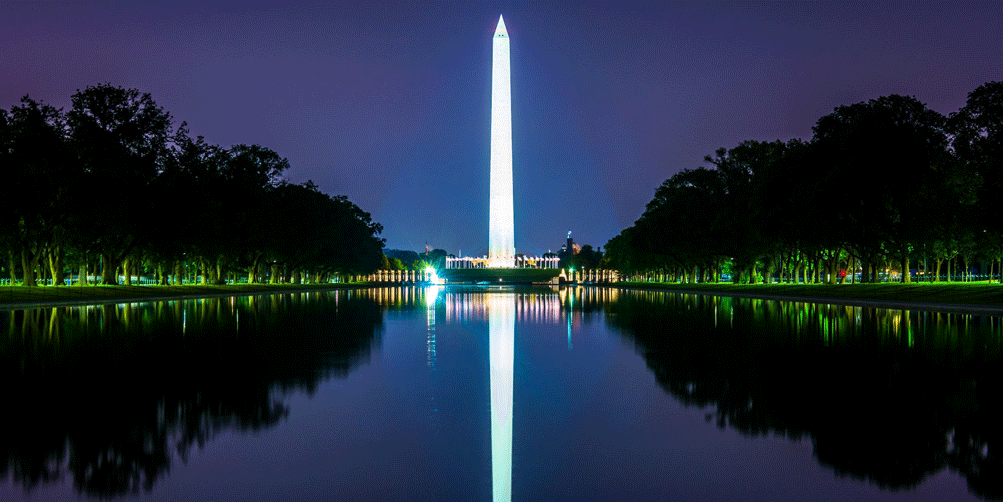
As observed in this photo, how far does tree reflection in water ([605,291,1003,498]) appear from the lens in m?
7.32

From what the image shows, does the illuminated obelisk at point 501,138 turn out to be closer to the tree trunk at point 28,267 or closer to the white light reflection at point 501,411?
the tree trunk at point 28,267

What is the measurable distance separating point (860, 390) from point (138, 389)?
935 centimetres

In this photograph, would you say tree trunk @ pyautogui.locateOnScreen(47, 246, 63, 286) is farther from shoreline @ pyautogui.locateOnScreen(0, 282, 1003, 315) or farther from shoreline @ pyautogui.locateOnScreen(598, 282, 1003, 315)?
shoreline @ pyautogui.locateOnScreen(598, 282, 1003, 315)

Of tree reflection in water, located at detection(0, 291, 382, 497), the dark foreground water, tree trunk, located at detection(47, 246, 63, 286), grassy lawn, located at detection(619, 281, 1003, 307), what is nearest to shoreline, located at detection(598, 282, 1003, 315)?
grassy lawn, located at detection(619, 281, 1003, 307)

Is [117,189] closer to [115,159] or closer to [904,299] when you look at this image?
[115,159]

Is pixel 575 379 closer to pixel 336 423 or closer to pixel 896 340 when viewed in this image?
pixel 336 423

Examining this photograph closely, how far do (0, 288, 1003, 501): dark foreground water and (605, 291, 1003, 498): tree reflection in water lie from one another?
0.04 m

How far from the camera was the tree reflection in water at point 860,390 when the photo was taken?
24.0 ft

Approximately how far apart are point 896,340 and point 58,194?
4365cm

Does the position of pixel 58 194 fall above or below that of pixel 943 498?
above

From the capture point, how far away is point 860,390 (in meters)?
10.9

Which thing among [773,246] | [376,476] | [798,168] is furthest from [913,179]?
[376,476]

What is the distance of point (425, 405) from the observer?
9977 mm

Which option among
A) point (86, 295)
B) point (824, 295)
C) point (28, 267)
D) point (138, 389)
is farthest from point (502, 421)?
point (28, 267)
